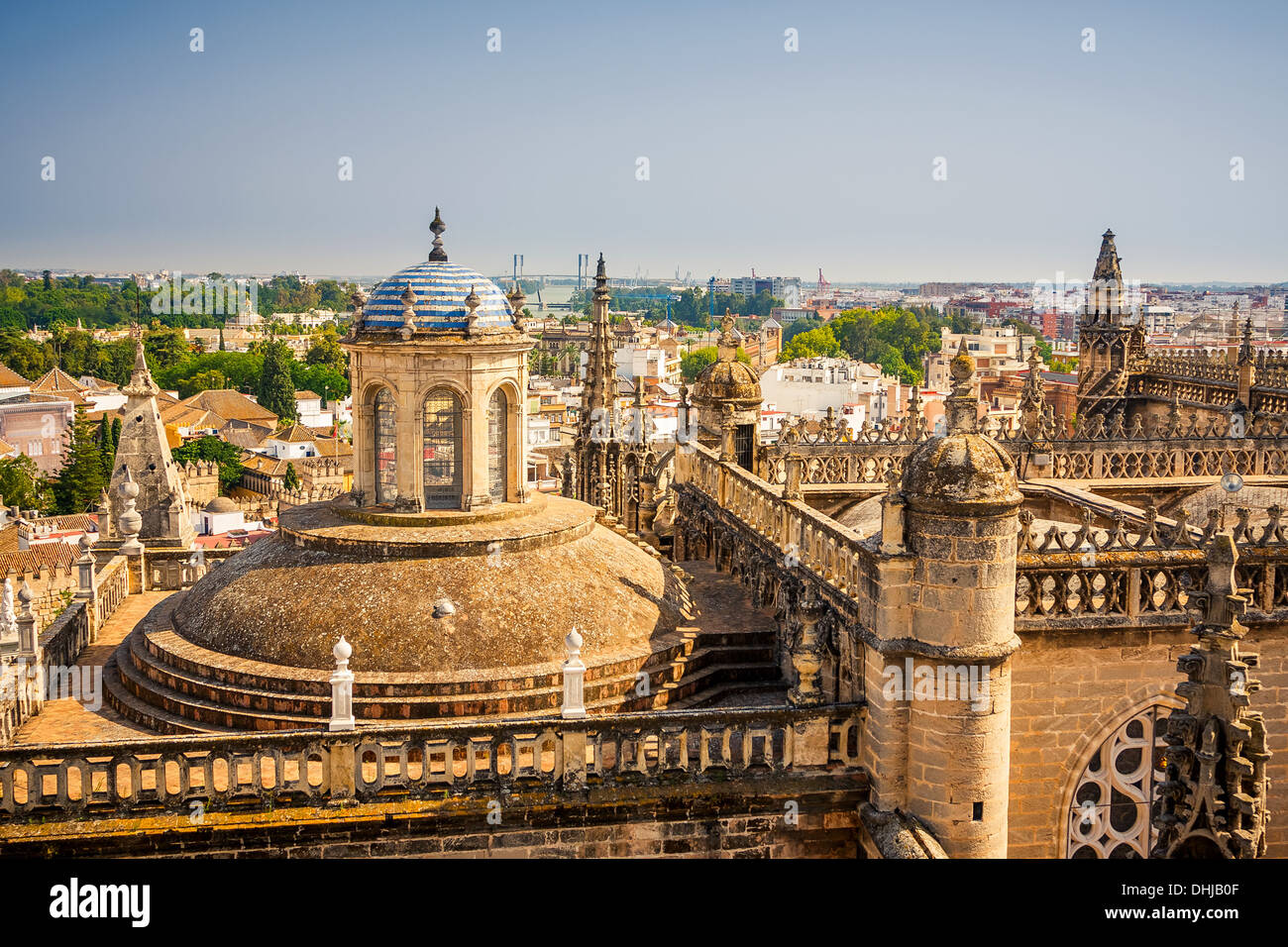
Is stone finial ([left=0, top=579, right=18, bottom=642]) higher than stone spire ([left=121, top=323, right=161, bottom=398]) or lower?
lower

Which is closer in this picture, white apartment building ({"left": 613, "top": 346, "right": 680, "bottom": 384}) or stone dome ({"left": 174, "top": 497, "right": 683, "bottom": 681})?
stone dome ({"left": 174, "top": 497, "right": 683, "bottom": 681})

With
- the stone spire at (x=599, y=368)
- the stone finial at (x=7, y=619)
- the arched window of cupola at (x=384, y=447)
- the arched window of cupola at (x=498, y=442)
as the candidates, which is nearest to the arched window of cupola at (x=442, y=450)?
the arched window of cupola at (x=384, y=447)

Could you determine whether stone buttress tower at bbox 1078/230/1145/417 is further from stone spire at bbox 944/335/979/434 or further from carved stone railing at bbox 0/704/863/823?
carved stone railing at bbox 0/704/863/823

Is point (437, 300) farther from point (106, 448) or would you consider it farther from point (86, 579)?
point (106, 448)

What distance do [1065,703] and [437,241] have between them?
10.9 meters

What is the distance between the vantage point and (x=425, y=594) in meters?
16.0

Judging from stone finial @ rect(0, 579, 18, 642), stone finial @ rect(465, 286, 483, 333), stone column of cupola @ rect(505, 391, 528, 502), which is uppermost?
stone finial @ rect(465, 286, 483, 333)

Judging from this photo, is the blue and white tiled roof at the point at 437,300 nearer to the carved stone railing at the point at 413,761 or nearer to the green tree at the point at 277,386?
the carved stone railing at the point at 413,761

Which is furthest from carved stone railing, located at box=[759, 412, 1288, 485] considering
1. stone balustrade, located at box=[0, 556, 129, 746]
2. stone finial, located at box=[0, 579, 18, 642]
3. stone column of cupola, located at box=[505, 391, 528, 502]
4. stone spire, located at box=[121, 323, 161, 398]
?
stone spire, located at box=[121, 323, 161, 398]

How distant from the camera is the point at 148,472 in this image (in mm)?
34406

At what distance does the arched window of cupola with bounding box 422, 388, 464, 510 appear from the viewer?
17625 mm

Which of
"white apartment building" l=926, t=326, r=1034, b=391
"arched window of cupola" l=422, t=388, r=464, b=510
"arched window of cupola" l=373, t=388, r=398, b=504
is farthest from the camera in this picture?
"white apartment building" l=926, t=326, r=1034, b=391

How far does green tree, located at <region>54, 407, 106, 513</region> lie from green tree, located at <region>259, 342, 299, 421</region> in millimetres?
66182

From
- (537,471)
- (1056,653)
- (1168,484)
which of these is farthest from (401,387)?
(537,471)
